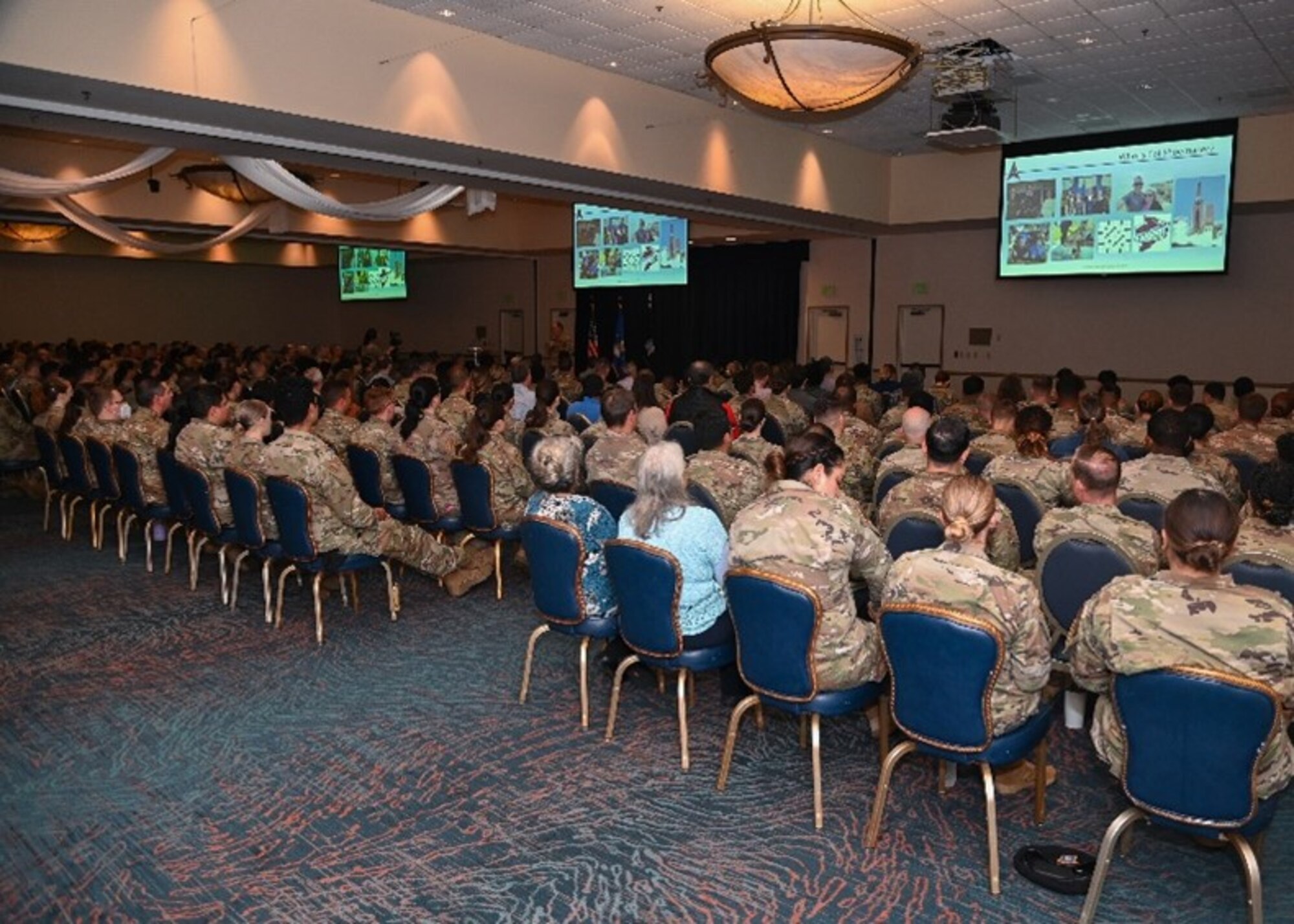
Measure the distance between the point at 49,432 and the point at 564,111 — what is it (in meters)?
5.51

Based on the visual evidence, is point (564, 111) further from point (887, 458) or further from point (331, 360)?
point (331, 360)

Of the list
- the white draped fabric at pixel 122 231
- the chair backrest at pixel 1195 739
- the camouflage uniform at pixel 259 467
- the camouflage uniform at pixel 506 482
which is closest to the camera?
the chair backrest at pixel 1195 739

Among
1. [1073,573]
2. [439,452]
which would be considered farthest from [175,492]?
[1073,573]

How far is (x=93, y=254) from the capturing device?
2186cm

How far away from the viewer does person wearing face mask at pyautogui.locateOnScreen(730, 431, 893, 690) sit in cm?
362

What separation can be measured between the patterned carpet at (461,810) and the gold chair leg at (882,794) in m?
0.06

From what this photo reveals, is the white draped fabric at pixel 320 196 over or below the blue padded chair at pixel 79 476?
over

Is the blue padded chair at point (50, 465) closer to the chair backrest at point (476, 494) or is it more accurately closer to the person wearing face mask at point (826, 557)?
the chair backrest at point (476, 494)

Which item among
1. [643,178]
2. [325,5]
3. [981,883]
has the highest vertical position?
[325,5]

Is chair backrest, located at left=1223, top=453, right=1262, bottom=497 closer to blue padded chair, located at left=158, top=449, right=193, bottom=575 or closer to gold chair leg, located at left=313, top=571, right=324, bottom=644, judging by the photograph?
gold chair leg, located at left=313, top=571, right=324, bottom=644

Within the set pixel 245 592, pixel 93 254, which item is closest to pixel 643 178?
pixel 245 592

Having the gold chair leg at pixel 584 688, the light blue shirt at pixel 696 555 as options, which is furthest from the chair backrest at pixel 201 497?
the light blue shirt at pixel 696 555

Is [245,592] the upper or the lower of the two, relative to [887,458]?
lower

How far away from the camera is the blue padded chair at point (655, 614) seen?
3943 mm
